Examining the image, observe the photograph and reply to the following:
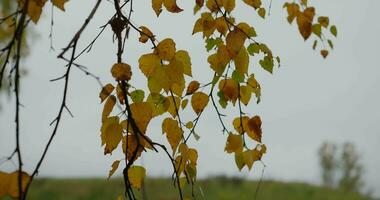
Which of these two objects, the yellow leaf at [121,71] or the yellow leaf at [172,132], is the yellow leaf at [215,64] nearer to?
the yellow leaf at [172,132]

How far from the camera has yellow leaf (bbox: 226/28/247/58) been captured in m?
1.08

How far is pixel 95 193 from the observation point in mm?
5996

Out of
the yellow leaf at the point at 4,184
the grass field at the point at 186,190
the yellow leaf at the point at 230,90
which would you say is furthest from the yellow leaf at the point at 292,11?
the grass field at the point at 186,190

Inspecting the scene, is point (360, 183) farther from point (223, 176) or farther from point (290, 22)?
point (290, 22)

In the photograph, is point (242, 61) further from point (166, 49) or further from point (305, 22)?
point (305, 22)

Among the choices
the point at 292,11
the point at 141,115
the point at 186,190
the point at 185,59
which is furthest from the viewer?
the point at 186,190

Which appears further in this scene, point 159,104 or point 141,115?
point 159,104

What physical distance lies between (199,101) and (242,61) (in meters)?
0.16

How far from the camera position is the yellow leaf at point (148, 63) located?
1000 mm

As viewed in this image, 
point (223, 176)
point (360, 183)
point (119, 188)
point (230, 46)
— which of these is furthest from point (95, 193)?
point (360, 183)

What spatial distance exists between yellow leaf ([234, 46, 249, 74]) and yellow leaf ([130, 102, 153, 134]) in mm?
281

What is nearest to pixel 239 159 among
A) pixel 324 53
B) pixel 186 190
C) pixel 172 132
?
pixel 172 132

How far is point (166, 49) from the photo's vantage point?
99 centimetres

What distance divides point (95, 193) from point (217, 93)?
5.05m
